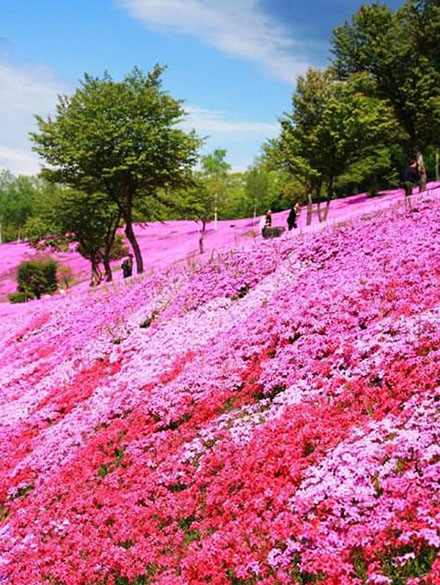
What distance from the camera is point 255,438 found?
9.46 metres

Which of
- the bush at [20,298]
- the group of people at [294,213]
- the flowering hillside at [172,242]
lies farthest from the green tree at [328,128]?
the bush at [20,298]

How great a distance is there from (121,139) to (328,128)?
16.5m

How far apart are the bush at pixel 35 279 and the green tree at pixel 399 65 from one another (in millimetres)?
36906

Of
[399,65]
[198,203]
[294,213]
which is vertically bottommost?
[294,213]

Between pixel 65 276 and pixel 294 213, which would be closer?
pixel 294 213

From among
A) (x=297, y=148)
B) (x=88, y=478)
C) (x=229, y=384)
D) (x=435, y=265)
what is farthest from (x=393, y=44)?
(x=88, y=478)

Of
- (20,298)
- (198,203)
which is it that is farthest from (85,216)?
(198,203)

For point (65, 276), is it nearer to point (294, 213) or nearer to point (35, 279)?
point (35, 279)

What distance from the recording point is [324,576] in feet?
19.4

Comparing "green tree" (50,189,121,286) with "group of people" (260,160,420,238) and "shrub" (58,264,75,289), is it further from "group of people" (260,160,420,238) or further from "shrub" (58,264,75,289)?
"group of people" (260,160,420,238)

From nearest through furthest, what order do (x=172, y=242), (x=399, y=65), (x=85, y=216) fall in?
(x=399, y=65) → (x=85, y=216) → (x=172, y=242)

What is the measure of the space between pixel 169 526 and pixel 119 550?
0.79 m

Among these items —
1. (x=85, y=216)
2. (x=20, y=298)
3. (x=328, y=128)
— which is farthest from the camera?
(x=20, y=298)

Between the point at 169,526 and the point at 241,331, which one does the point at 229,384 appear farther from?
the point at 169,526
